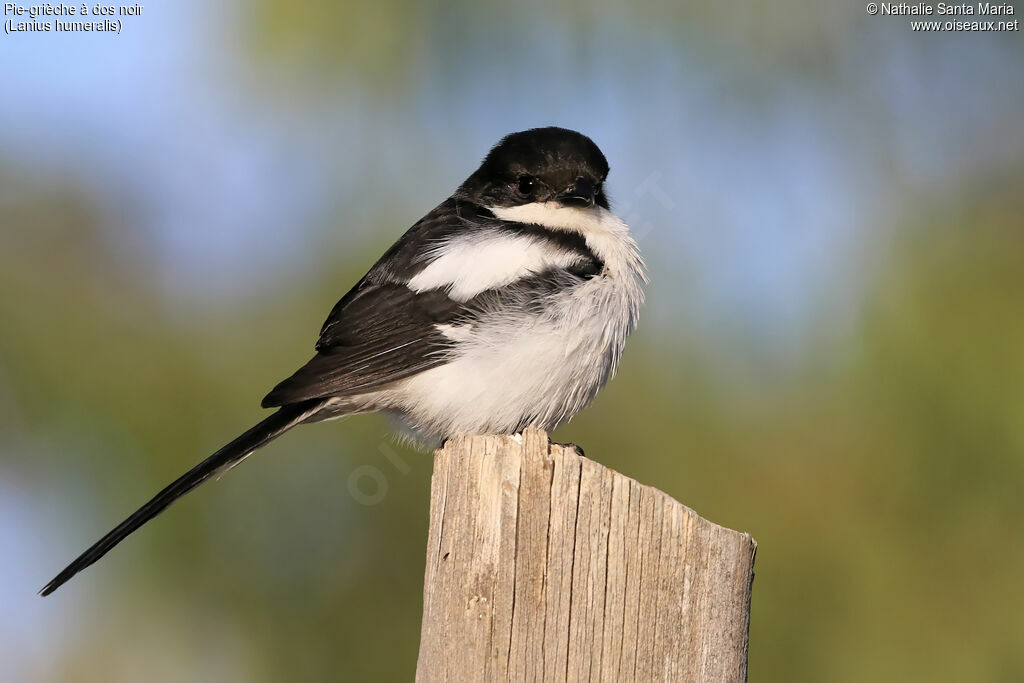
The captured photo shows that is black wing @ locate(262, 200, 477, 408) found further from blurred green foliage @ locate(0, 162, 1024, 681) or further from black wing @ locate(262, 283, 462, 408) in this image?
blurred green foliage @ locate(0, 162, 1024, 681)

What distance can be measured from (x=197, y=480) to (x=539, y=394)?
1.33 metres

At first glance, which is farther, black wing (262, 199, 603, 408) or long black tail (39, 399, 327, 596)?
black wing (262, 199, 603, 408)

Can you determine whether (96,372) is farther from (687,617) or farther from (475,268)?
(687,617)

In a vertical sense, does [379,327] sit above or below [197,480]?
above

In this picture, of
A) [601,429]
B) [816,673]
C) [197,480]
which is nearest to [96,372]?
[197,480]

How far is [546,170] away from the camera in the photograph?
4.54 metres

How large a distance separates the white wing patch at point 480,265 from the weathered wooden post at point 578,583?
145 centimetres

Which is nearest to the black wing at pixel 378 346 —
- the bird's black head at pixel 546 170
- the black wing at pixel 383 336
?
the black wing at pixel 383 336

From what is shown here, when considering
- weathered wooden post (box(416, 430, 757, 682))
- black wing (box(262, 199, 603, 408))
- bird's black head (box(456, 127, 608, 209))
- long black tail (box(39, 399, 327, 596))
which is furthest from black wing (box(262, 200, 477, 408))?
weathered wooden post (box(416, 430, 757, 682))

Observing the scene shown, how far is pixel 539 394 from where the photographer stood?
3.98 meters

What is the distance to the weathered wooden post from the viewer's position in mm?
2383

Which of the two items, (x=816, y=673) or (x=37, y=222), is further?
(x=37, y=222)

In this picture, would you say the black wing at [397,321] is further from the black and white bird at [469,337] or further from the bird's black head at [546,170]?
the bird's black head at [546,170]

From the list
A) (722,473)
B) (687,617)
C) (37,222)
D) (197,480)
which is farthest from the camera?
(37,222)
